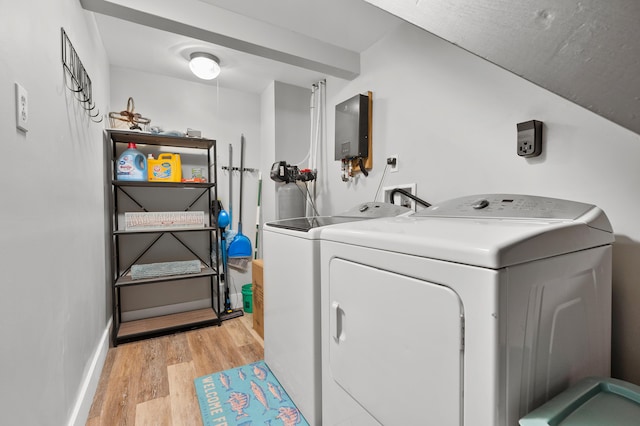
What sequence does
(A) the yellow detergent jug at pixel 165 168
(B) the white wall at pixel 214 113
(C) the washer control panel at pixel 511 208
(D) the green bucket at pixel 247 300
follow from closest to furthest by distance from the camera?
(C) the washer control panel at pixel 511 208 < (A) the yellow detergent jug at pixel 165 168 < (B) the white wall at pixel 214 113 < (D) the green bucket at pixel 247 300

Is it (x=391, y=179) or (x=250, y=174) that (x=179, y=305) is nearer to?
(x=250, y=174)

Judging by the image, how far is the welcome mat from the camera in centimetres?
148

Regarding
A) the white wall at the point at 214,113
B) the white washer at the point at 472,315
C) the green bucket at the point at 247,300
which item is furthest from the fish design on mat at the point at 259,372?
the white wall at the point at 214,113

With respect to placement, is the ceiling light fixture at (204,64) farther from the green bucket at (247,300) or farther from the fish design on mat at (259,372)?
the fish design on mat at (259,372)

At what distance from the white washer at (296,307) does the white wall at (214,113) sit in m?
1.56

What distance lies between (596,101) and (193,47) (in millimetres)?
2666

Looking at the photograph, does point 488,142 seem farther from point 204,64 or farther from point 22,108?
point 204,64

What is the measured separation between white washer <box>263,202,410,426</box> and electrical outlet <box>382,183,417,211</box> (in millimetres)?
100

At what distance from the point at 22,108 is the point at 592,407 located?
6.03 ft

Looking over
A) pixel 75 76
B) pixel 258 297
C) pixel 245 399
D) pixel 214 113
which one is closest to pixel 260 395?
pixel 245 399

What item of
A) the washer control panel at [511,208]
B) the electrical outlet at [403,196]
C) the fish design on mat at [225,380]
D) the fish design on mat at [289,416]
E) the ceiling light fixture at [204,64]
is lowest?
the fish design on mat at [225,380]

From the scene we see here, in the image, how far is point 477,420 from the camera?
0.65 m

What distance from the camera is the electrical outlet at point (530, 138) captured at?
1240 millimetres

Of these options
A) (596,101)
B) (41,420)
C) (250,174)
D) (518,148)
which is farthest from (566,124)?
(250,174)
